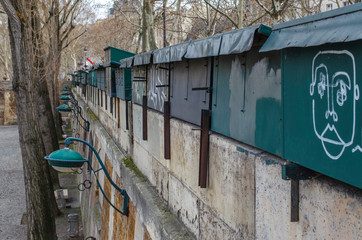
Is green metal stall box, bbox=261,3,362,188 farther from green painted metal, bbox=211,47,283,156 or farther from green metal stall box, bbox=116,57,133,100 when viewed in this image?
green metal stall box, bbox=116,57,133,100

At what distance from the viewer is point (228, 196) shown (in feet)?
12.8

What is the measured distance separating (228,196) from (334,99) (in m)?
1.70

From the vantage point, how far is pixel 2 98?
5272cm

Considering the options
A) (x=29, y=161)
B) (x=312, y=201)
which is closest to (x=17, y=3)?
(x=29, y=161)

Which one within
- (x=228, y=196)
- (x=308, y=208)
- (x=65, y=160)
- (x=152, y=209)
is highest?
(x=308, y=208)

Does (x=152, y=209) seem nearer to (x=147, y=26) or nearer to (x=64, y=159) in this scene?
(x=64, y=159)

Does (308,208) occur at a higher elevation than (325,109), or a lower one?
lower

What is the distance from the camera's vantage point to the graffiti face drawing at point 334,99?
2.30 metres

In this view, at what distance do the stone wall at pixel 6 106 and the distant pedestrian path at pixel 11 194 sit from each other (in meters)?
17.6

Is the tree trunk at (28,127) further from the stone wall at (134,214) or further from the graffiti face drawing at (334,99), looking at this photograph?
the graffiti face drawing at (334,99)

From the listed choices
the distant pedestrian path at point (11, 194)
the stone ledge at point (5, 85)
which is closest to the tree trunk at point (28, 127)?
the distant pedestrian path at point (11, 194)

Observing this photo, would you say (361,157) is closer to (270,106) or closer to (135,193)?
(270,106)

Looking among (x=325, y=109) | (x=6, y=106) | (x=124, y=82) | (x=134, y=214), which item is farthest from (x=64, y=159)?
(x=6, y=106)

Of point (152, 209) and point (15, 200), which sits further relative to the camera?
point (15, 200)
